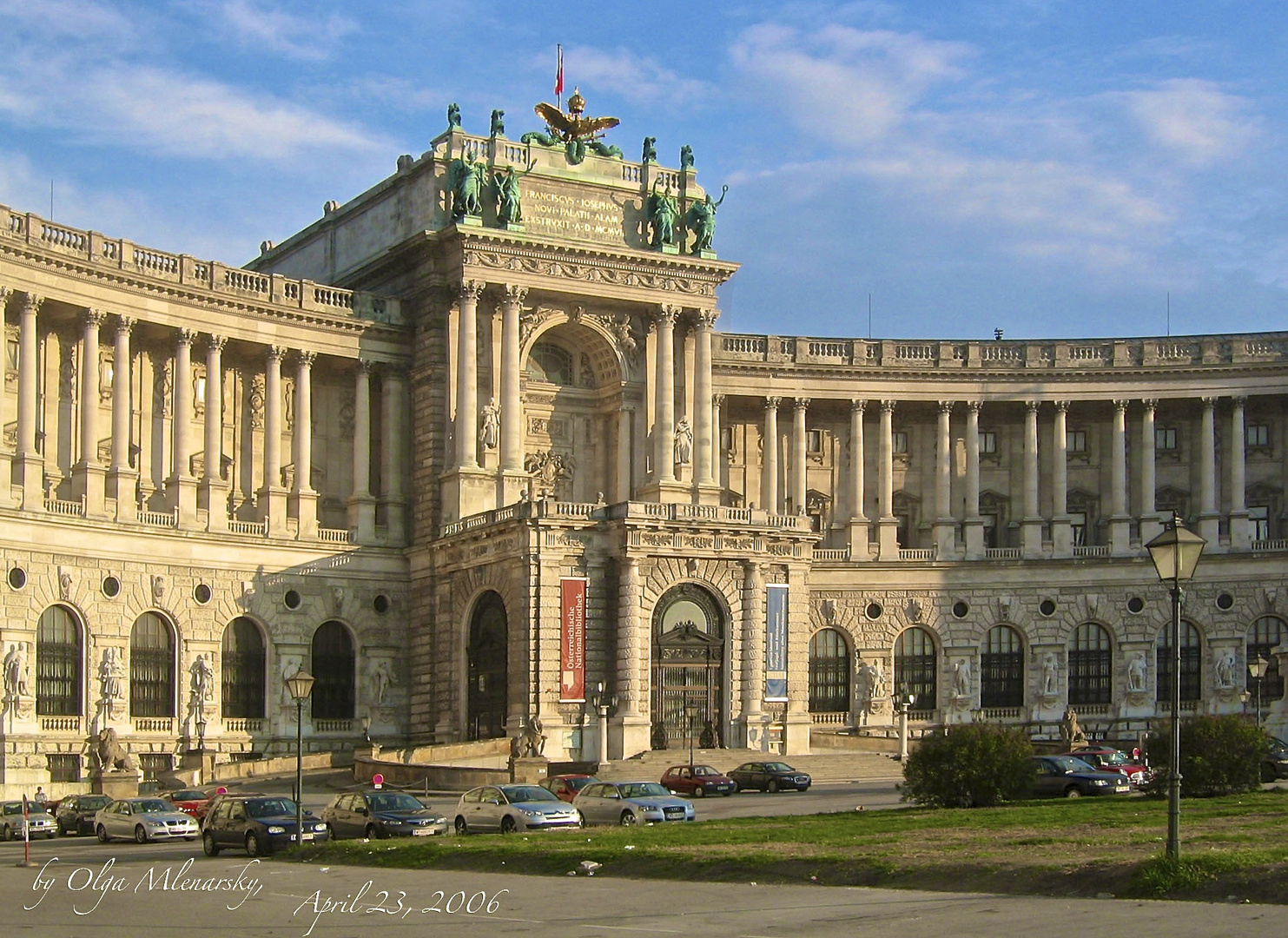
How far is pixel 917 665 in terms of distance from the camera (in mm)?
101625

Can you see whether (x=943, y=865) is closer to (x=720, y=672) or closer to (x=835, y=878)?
(x=835, y=878)

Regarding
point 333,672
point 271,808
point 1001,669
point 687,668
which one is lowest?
point 271,808

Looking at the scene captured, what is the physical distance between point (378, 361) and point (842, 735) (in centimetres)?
2734

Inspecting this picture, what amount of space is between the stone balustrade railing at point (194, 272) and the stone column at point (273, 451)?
8.69 feet

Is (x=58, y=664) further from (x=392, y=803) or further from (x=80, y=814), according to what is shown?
(x=392, y=803)

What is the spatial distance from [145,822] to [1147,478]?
60.6 m

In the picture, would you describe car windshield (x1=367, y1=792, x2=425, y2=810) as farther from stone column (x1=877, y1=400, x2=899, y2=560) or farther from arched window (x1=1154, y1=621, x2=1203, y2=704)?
arched window (x1=1154, y1=621, x2=1203, y2=704)

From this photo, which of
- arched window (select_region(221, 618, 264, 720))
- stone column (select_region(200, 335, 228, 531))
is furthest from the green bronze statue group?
arched window (select_region(221, 618, 264, 720))

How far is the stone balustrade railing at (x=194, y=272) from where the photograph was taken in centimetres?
8138

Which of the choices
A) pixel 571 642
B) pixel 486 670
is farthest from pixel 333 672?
pixel 571 642

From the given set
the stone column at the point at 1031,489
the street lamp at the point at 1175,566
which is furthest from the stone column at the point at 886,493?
the street lamp at the point at 1175,566

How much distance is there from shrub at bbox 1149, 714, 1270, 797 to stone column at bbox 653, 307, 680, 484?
136ft

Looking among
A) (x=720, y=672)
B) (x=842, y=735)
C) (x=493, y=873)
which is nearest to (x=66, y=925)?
(x=493, y=873)

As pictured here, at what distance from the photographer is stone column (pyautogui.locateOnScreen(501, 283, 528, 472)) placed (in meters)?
91.2
